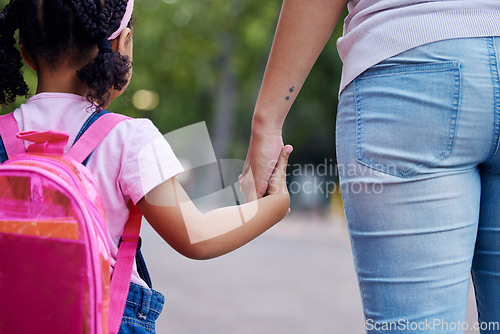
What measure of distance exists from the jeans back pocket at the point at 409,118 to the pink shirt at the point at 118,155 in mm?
569

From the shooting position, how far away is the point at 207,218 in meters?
1.84

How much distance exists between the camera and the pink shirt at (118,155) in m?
1.72

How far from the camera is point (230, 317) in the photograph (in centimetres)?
519

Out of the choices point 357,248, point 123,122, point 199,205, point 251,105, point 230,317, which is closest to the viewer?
point 357,248

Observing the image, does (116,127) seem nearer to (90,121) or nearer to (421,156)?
(90,121)

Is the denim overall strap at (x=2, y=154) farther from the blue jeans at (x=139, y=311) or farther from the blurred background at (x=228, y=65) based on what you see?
the blurred background at (x=228, y=65)

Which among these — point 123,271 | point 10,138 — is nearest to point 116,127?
point 10,138

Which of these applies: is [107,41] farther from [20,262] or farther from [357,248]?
[357,248]

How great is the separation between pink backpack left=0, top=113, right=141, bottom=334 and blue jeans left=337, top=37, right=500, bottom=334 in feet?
2.12

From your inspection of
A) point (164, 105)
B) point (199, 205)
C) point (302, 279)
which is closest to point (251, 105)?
point (164, 105)

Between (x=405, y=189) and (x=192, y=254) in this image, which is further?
(x=192, y=254)

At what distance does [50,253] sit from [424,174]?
89 cm

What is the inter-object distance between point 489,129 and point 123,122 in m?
0.97

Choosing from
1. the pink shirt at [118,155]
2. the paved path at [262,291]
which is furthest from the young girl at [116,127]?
the paved path at [262,291]
